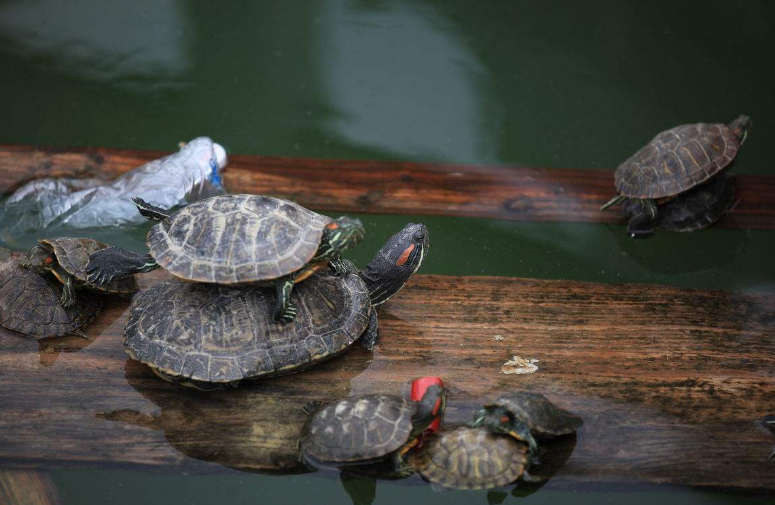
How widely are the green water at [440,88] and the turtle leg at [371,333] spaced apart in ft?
3.12

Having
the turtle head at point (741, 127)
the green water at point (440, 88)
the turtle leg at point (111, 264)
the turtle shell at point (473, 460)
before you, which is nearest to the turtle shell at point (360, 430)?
the turtle shell at point (473, 460)

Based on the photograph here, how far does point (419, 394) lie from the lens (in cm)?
318

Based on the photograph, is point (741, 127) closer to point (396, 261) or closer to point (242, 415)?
point (396, 261)

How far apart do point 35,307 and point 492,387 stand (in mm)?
2135

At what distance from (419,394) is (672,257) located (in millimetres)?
2096

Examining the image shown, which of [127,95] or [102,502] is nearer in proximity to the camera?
[102,502]

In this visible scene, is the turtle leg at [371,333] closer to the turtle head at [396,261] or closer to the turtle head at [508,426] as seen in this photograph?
the turtle head at [396,261]

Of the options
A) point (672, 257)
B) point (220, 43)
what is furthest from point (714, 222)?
point (220, 43)

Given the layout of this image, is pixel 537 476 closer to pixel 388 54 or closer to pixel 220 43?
pixel 388 54

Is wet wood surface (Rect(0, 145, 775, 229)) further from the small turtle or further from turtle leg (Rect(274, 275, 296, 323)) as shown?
the small turtle

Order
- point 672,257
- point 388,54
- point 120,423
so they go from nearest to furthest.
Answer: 1. point 120,423
2. point 672,257
3. point 388,54

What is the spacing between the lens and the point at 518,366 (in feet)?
11.1

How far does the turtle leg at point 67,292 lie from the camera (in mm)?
3330

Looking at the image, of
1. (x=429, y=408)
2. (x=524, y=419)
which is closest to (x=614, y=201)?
(x=524, y=419)
